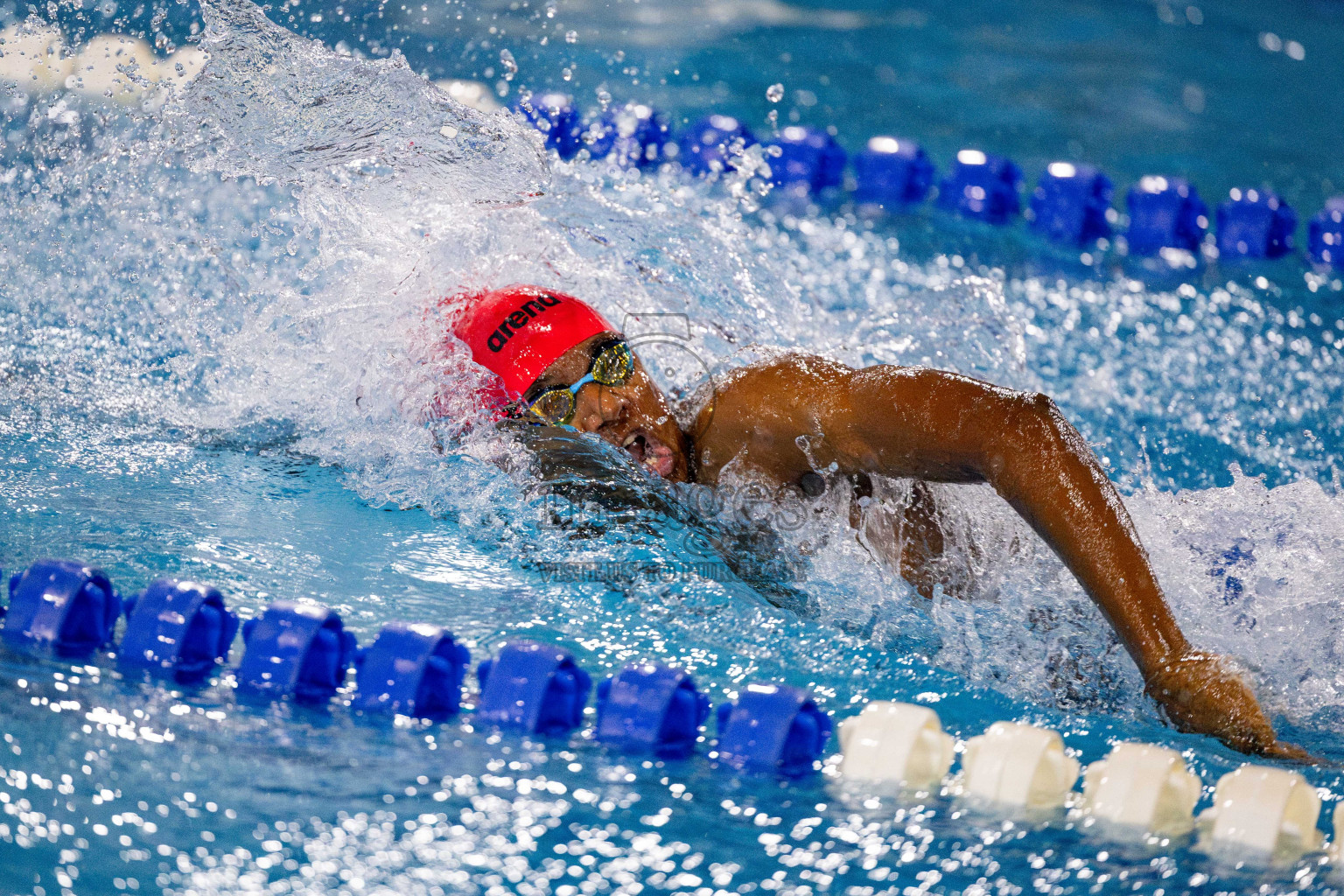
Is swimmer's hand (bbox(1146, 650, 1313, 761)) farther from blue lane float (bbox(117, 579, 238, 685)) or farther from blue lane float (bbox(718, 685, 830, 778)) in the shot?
blue lane float (bbox(117, 579, 238, 685))

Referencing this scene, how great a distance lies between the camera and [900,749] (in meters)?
1.78

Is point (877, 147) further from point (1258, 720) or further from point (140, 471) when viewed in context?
point (1258, 720)

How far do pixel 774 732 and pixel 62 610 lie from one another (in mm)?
1184

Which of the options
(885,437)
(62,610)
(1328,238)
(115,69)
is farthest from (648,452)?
(115,69)

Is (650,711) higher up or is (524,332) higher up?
(524,332)

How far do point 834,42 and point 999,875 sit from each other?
24.3 feet

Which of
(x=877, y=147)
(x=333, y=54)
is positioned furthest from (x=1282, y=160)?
(x=333, y=54)

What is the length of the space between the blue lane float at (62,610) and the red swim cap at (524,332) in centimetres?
84

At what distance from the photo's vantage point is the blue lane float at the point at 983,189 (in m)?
5.32

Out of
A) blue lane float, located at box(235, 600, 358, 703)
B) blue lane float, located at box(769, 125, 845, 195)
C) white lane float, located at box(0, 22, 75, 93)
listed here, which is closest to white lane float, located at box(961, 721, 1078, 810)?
blue lane float, located at box(235, 600, 358, 703)

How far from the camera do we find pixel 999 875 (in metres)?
1.58

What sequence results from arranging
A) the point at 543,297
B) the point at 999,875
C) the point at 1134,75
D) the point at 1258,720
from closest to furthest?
1. the point at 999,875
2. the point at 1258,720
3. the point at 543,297
4. the point at 1134,75

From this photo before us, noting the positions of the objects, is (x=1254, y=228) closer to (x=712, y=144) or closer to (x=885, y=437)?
(x=712, y=144)

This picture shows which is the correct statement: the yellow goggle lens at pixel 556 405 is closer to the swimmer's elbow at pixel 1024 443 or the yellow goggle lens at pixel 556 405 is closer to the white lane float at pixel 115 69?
the swimmer's elbow at pixel 1024 443
